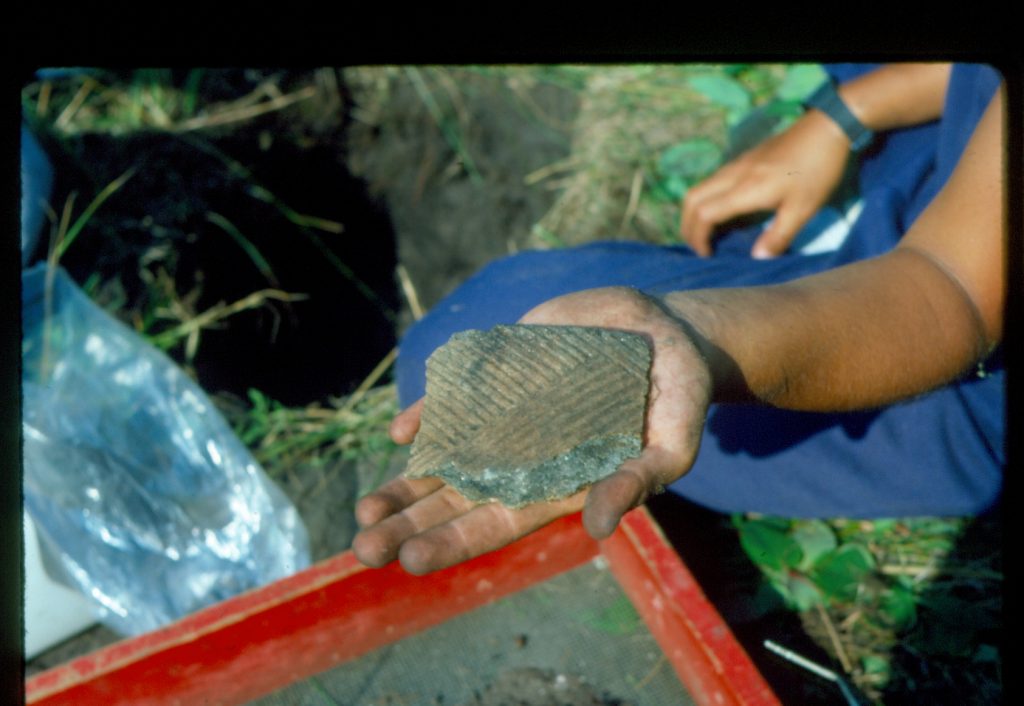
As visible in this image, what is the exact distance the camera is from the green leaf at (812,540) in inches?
89.2

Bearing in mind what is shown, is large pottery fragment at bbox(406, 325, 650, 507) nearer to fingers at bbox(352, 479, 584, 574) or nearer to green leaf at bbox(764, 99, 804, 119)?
fingers at bbox(352, 479, 584, 574)

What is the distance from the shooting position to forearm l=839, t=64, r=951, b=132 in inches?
84.5

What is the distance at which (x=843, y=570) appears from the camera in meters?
2.25

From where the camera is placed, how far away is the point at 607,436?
1246 mm

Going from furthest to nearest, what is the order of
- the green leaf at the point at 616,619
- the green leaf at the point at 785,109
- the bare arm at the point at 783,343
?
the green leaf at the point at 785,109 < the green leaf at the point at 616,619 < the bare arm at the point at 783,343

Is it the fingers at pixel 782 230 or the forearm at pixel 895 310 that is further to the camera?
the fingers at pixel 782 230

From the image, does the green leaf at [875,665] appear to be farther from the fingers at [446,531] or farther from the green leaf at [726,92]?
the green leaf at [726,92]

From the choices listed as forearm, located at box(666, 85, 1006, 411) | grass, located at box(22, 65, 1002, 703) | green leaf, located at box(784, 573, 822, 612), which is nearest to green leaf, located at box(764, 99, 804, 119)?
grass, located at box(22, 65, 1002, 703)

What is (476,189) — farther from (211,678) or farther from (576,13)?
(211,678)

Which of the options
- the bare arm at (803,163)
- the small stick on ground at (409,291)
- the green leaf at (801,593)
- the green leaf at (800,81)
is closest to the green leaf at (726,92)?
the green leaf at (800,81)

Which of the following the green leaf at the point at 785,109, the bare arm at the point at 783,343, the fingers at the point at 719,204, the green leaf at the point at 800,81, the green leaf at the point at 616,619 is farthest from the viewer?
the green leaf at the point at 800,81

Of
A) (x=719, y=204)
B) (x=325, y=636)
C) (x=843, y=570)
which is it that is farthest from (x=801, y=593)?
(x=325, y=636)

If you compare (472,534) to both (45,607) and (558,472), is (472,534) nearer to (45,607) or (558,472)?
(558,472)

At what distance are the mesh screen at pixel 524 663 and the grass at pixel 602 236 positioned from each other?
506 mm
